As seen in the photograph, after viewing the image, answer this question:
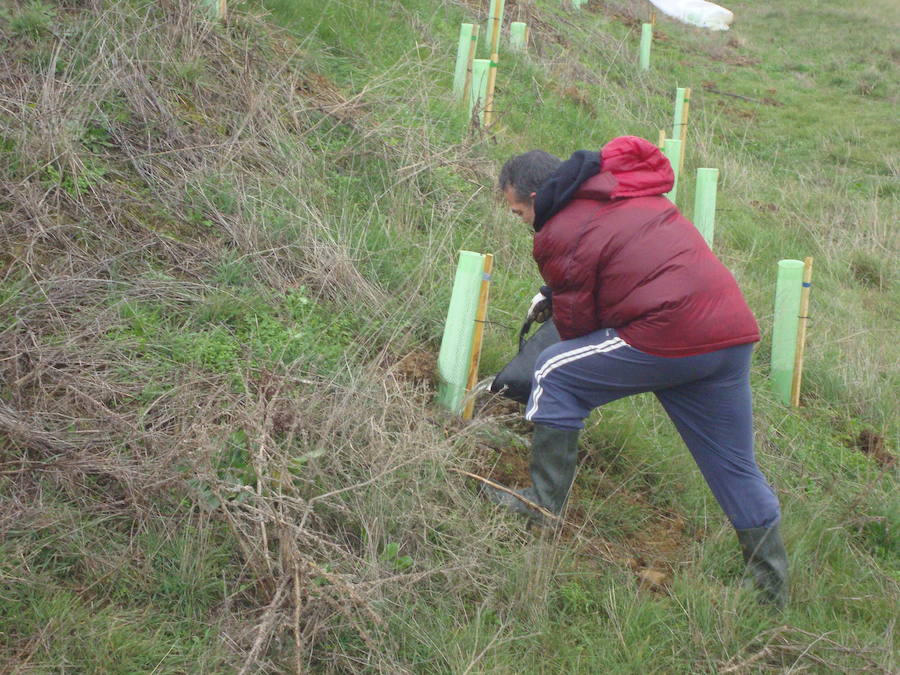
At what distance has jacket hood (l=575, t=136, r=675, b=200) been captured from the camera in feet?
11.9

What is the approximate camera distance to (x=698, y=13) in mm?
17625

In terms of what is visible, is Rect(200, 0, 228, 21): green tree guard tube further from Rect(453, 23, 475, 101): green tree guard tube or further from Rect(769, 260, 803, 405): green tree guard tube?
Rect(769, 260, 803, 405): green tree guard tube

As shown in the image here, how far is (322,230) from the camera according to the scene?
529 cm

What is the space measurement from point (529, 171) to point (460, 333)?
3.25ft

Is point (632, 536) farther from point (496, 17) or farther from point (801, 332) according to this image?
point (496, 17)

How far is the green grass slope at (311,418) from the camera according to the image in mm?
3256

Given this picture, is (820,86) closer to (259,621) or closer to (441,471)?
(441,471)

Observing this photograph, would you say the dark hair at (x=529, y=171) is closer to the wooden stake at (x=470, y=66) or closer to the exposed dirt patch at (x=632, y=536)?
the exposed dirt patch at (x=632, y=536)

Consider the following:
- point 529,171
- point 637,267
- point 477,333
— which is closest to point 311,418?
point 477,333

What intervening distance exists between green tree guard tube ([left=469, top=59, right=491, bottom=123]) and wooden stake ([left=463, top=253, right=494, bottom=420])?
3.24 m

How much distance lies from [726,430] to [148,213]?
10.2 feet

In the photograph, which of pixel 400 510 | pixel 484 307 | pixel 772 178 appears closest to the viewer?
pixel 400 510

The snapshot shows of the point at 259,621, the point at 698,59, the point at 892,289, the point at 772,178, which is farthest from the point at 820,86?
the point at 259,621

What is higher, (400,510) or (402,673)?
(400,510)
